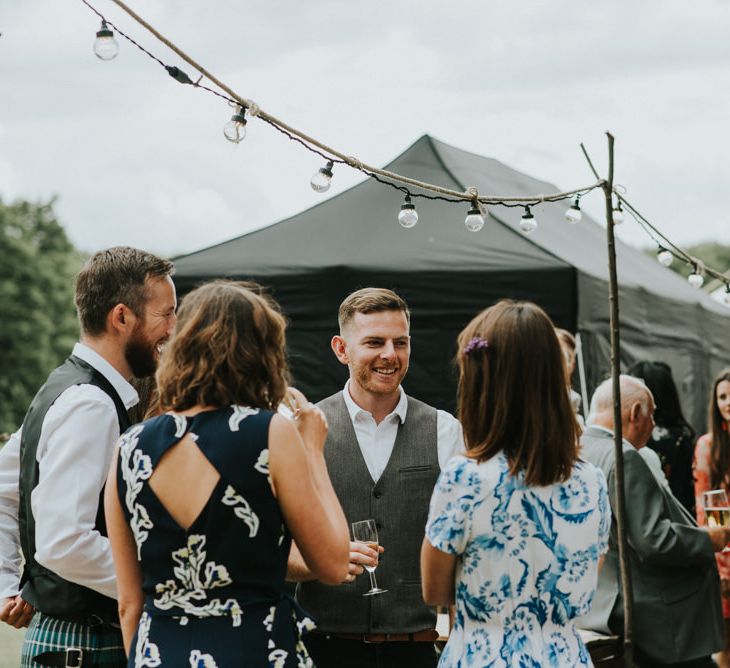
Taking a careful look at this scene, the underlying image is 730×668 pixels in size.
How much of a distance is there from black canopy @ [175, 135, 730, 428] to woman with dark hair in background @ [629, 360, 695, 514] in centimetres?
55

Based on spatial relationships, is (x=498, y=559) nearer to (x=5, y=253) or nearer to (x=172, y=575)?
(x=172, y=575)

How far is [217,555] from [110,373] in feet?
2.43

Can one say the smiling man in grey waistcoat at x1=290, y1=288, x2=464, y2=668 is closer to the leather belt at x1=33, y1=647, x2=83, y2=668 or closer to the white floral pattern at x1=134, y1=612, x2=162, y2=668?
the leather belt at x1=33, y1=647, x2=83, y2=668

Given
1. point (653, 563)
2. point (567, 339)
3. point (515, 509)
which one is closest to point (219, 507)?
point (515, 509)

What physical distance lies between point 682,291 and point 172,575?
7.20 meters

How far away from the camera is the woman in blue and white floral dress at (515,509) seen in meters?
2.13

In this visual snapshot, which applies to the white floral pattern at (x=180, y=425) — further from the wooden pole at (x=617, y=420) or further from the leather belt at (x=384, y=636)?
the wooden pole at (x=617, y=420)

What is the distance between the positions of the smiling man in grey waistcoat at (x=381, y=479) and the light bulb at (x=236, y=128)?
73 centimetres

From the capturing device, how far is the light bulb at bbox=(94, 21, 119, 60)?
2.34 m

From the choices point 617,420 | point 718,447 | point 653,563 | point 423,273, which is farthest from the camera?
point 423,273

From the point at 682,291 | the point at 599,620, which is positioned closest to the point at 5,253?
→ the point at 682,291

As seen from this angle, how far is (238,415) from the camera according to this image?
6.30 feet

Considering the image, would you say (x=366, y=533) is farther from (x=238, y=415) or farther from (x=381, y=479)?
(x=238, y=415)

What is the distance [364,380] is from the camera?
10.4ft
